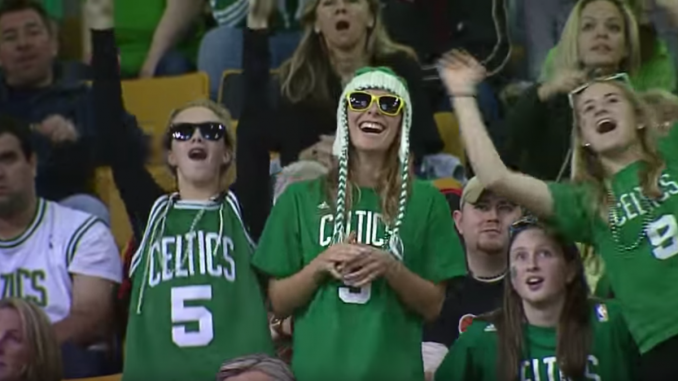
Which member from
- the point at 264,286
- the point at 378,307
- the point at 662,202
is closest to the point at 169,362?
the point at 264,286

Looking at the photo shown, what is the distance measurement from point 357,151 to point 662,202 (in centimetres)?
87

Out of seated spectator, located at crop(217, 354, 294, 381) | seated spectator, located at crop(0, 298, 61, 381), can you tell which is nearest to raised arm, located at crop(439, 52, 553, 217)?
seated spectator, located at crop(217, 354, 294, 381)

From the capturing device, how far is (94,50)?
15.4ft

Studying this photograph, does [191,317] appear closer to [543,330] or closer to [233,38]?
[233,38]

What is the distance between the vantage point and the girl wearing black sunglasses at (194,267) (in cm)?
439

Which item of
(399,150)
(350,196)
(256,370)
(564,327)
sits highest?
(399,150)

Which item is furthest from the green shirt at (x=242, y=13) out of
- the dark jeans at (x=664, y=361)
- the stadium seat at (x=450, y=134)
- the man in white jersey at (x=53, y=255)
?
the dark jeans at (x=664, y=361)

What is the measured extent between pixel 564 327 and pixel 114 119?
1.53m

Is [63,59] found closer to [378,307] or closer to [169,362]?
[169,362]

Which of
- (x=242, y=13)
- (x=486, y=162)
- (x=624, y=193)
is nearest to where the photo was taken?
(x=624, y=193)

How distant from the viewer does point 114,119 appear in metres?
4.68

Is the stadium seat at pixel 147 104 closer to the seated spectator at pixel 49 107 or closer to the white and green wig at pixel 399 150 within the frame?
the seated spectator at pixel 49 107

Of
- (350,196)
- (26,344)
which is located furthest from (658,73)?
(26,344)

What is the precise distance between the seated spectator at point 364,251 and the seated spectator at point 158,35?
2.14 feet
